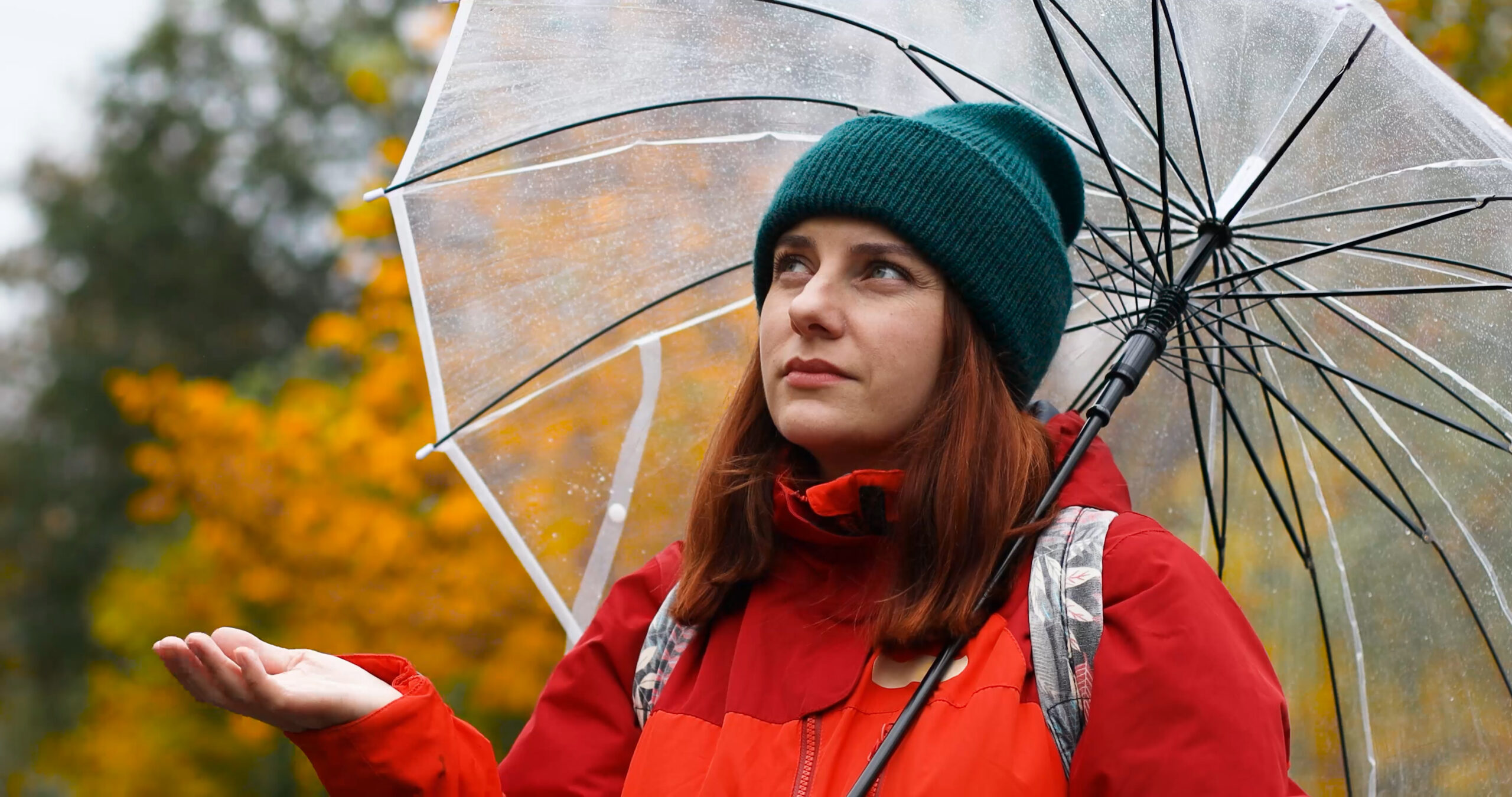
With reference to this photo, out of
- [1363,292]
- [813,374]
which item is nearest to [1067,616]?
[813,374]

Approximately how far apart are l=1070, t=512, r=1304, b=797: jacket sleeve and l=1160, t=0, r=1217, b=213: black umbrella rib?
2.64ft

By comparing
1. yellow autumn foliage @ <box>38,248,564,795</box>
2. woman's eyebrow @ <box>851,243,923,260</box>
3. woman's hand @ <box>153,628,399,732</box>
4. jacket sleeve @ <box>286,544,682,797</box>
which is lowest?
yellow autumn foliage @ <box>38,248,564,795</box>

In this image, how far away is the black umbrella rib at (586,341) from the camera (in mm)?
2971

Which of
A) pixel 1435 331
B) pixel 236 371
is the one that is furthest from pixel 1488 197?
pixel 236 371

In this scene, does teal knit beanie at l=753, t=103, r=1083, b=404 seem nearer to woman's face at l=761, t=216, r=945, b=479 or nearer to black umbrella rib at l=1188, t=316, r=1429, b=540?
woman's face at l=761, t=216, r=945, b=479

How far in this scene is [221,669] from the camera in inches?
75.1

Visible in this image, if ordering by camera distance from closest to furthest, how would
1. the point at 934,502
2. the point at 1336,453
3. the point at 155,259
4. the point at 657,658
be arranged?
the point at 934,502
the point at 657,658
the point at 1336,453
the point at 155,259

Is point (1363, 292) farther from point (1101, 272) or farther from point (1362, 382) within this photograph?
point (1101, 272)

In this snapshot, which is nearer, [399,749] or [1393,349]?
[399,749]

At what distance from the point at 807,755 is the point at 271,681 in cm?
74

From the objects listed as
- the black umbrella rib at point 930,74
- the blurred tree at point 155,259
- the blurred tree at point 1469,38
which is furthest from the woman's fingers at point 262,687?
the blurred tree at point 155,259

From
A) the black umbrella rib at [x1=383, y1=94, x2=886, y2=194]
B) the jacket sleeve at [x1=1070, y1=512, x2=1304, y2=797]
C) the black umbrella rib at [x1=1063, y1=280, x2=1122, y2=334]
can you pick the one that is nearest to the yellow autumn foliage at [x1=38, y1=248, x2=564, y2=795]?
the black umbrella rib at [x1=383, y1=94, x2=886, y2=194]

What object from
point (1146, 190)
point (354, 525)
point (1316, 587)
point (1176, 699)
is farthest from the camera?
point (354, 525)

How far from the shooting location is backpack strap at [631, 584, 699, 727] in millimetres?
2365
